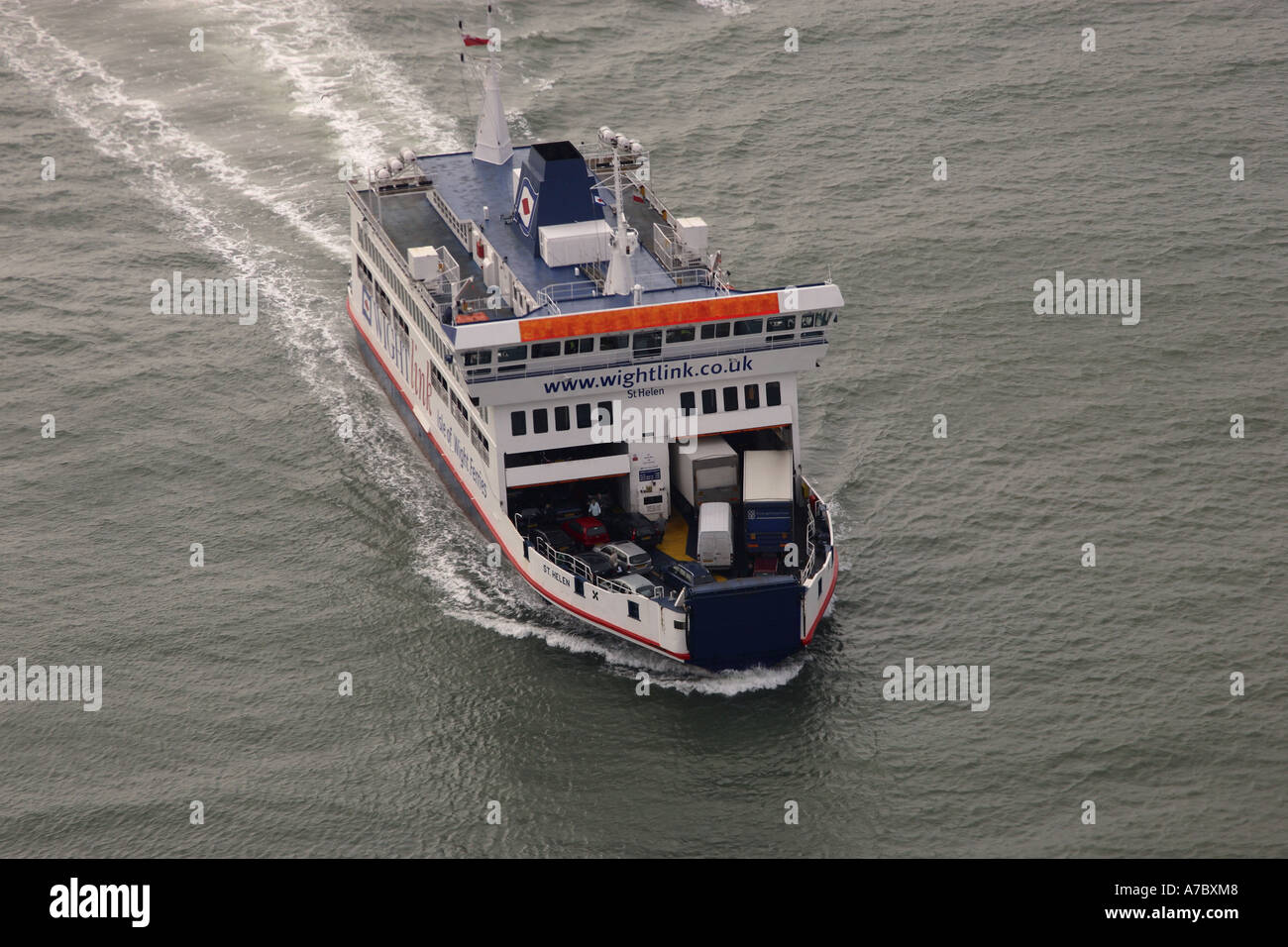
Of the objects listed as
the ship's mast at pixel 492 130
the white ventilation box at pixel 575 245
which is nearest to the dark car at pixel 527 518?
the white ventilation box at pixel 575 245

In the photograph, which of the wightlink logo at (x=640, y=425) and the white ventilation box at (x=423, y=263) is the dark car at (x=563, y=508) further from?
the white ventilation box at (x=423, y=263)

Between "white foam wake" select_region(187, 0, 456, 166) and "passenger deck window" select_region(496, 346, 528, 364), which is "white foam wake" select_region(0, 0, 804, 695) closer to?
"white foam wake" select_region(187, 0, 456, 166)

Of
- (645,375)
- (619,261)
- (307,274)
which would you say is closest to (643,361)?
(645,375)

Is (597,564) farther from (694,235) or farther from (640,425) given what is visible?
(694,235)

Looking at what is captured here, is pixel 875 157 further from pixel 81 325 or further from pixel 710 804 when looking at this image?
pixel 710 804

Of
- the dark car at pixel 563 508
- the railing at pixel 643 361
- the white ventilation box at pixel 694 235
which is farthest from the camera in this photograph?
the white ventilation box at pixel 694 235

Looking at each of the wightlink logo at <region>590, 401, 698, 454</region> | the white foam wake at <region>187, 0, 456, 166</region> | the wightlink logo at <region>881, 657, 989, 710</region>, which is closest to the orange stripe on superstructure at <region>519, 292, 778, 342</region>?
the wightlink logo at <region>590, 401, 698, 454</region>
